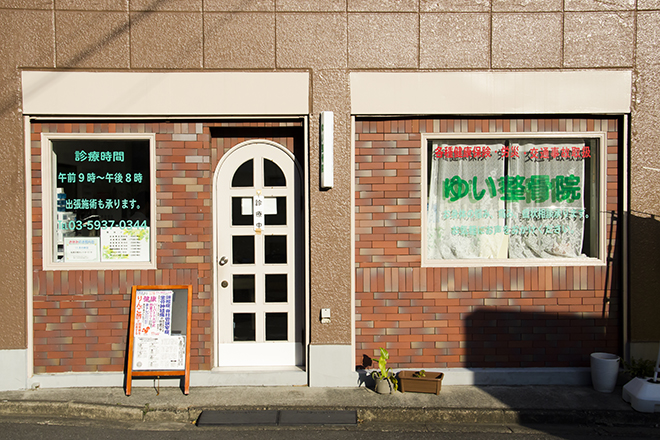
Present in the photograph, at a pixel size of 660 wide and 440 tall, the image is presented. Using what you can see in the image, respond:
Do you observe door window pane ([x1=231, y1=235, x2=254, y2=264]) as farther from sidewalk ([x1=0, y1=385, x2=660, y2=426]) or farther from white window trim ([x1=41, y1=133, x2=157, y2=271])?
sidewalk ([x1=0, y1=385, x2=660, y2=426])

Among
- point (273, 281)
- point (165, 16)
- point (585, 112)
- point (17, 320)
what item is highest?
point (165, 16)

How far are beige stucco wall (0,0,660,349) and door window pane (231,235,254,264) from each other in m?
0.78

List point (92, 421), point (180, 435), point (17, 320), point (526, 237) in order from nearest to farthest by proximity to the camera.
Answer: point (180, 435) → point (92, 421) → point (17, 320) → point (526, 237)

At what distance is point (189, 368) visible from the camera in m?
5.64

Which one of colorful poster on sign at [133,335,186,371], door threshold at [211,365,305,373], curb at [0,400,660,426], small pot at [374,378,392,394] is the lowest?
Result: curb at [0,400,660,426]

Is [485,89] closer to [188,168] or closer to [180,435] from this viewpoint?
[188,168]

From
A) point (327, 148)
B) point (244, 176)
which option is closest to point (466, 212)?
point (327, 148)

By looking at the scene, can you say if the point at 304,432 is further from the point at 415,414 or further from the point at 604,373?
the point at 604,373

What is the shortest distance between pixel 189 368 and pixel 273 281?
4.30ft

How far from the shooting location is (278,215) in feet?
19.5

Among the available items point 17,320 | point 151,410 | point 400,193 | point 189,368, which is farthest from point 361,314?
point 17,320

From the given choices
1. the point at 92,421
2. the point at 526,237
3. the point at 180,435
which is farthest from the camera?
the point at 526,237

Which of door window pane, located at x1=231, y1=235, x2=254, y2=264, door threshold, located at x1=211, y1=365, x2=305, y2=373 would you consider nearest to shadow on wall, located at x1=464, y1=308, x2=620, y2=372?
door threshold, located at x1=211, y1=365, x2=305, y2=373

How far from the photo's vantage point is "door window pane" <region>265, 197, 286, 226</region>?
234 inches
